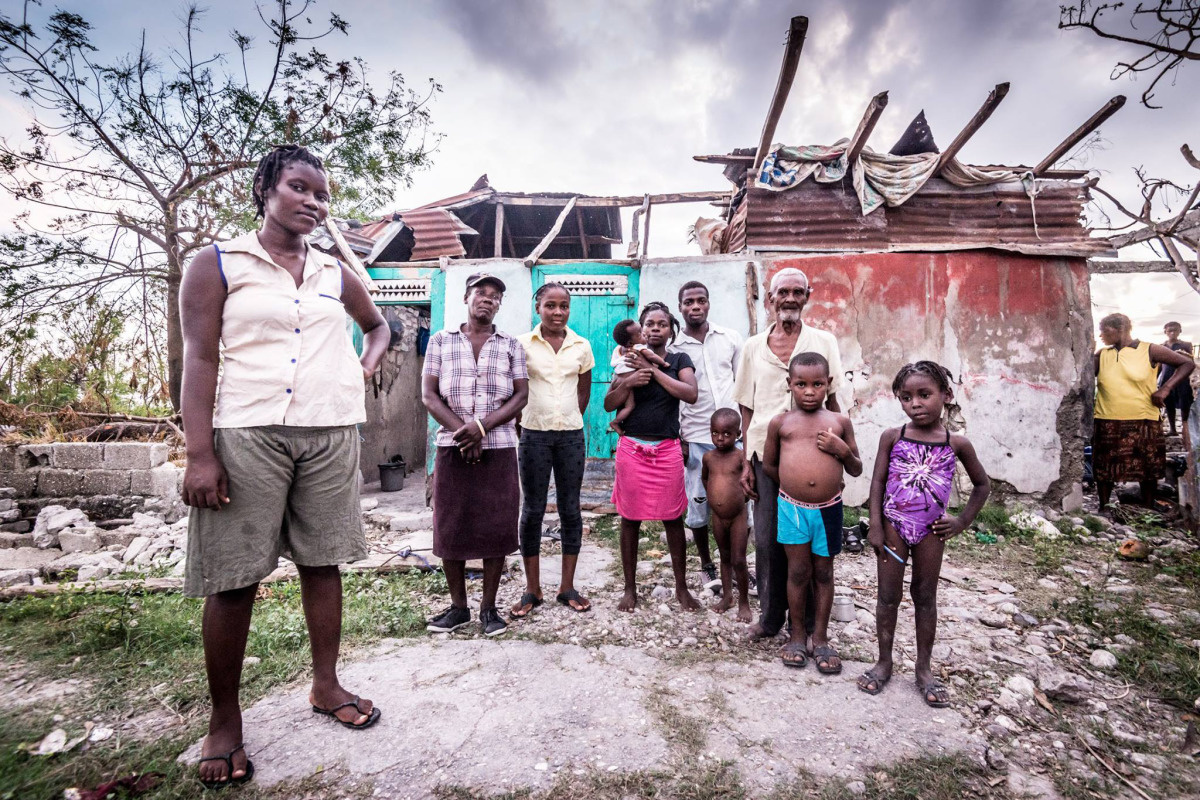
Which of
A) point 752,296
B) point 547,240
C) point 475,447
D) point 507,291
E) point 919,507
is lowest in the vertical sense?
point 919,507

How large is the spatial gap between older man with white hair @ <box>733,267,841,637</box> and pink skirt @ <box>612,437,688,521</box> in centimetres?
47

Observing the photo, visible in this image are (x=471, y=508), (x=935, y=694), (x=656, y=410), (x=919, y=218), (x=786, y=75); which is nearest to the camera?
(x=935, y=694)

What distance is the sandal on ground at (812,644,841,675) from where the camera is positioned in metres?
2.37

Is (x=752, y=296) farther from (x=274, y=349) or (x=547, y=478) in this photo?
(x=274, y=349)

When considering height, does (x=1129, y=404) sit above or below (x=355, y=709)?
above

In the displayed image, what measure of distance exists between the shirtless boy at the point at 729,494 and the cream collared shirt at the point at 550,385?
32.8 inches

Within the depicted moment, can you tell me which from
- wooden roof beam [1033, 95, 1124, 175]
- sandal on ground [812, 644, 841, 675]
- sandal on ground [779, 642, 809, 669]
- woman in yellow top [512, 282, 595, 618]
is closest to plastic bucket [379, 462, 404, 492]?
woman in yellow top [512, 282, 595, 618]

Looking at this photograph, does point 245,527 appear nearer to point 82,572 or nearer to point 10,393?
point 82,572

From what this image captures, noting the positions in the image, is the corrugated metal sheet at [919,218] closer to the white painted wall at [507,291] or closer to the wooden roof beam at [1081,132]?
the wooden roof beam at [1081,132]

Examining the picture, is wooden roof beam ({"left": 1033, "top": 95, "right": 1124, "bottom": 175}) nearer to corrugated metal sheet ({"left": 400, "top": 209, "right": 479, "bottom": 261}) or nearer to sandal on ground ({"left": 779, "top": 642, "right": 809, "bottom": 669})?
sandal on ground ({"left": 779, "top": 642, "right": 809, "bottom": 669})

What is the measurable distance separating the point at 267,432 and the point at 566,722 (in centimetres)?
148

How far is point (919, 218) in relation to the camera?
6.34 m

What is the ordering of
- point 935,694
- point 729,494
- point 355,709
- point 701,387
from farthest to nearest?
point 701,387
point 729,494
point 935,694
point 355,709

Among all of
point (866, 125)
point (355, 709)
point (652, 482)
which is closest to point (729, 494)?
point (652, 482)
